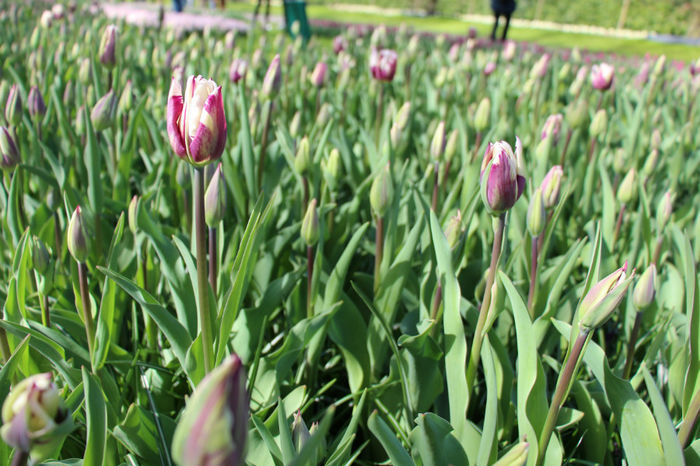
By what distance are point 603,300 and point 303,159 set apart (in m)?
0.92

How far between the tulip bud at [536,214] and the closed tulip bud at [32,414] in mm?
935

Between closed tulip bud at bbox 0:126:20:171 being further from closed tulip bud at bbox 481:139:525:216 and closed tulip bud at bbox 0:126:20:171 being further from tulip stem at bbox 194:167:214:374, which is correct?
closed tulip bud at bbox 481:139:525:216

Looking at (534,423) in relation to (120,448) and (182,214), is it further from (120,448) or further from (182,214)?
(182,214)

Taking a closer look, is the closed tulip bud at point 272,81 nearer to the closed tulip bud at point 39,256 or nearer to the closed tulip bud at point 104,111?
the closed tulip bud at point 104,111

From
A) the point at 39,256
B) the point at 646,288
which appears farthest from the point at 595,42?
the point at 39,256

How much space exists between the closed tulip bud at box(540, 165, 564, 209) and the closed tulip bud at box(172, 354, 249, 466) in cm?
102

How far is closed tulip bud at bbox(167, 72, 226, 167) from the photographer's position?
78cm

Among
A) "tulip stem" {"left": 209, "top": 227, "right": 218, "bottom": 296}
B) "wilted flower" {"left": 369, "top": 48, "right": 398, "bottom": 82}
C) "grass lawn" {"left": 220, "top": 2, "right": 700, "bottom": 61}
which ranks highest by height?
"grass lawn" {"left": 220, "top": 2, "right": 700, "bottom": 61}

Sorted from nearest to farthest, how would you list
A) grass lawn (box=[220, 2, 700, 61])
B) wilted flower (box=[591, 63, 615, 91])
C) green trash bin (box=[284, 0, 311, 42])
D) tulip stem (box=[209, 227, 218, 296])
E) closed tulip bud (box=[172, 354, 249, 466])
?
closed tulip bud (box=[172, 354, 249, 466]) → tulip stem (box=[209, 227, 218, 296]) → wilted flower (box=[591, 63, 615, 91]) → green trash bin (box=[284, 0, 311, 42]) → grass lawn (box=[220, 2, 700, 61])

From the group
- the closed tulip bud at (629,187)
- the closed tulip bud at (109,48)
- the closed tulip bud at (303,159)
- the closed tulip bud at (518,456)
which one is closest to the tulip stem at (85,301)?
the closed tulip bud at (303,159)

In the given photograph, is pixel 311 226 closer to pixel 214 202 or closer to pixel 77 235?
pixel 214 202

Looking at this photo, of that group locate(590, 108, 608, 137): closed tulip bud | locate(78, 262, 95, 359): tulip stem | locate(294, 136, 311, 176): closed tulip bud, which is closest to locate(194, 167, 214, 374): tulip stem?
locate(78, 262, 95, 359): tulip stem

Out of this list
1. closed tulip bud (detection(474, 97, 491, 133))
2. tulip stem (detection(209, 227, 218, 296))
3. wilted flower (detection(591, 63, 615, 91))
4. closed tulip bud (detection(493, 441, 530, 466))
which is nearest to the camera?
closed tulip bud (detection(493, 441, 530, 466))

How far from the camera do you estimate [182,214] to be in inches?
68.4
